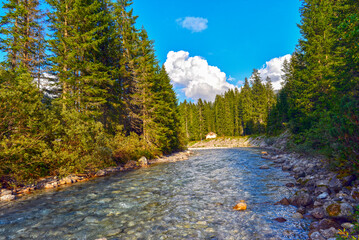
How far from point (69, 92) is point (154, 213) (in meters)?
15.1

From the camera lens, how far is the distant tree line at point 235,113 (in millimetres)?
60250

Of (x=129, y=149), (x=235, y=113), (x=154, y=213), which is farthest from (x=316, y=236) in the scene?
(x=235, y=113)

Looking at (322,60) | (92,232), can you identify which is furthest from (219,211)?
(322,60)

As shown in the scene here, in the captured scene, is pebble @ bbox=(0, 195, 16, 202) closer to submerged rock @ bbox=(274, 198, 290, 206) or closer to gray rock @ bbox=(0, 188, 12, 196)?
gray rock @ bbox=(0, 188, 12, 196)

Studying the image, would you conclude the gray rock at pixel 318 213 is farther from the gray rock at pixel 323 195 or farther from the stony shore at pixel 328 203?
the gray rock at pixel 323 195

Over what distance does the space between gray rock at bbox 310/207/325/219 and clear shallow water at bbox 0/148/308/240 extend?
53 cm

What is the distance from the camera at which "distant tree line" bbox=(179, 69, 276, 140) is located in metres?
60.2

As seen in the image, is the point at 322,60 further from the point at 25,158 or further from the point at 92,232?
the point at 25,158

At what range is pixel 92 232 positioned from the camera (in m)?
5.56

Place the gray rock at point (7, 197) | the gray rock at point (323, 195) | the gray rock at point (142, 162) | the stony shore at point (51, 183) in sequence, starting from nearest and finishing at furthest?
the gray rock at point (323, 195), the gray rock at point (7, 197), the stony shore at point (51, 183), the gray rock at point (142, 162)

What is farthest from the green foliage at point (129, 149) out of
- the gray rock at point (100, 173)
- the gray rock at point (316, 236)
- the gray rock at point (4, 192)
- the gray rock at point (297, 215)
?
the gray rock at point (316, 236)

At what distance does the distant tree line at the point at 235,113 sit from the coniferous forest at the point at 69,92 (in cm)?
3475

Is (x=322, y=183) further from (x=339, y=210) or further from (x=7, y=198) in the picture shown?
(x=7, y=198)

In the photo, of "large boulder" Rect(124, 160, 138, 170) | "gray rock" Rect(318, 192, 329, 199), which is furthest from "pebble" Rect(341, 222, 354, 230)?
"large boulder" Rect(124, 160, 138, 170)
